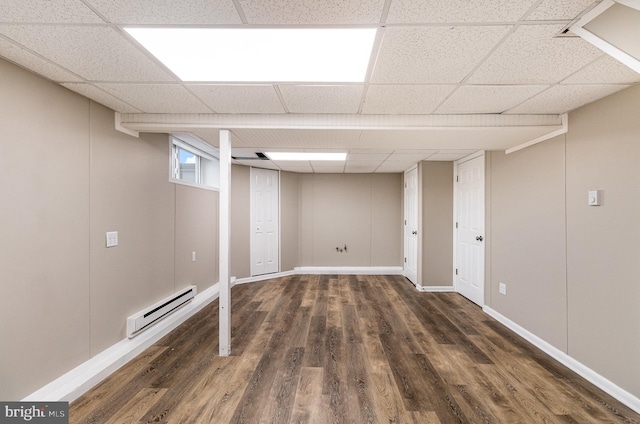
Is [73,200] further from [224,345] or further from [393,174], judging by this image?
[393,174]

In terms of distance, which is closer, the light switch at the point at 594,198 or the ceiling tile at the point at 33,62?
the ceiling tile at the point at 33,62

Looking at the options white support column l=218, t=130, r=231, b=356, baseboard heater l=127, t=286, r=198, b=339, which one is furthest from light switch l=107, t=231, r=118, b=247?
white support column l=218, t=130, r=231, b=356

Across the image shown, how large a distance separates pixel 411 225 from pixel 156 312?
436 cm

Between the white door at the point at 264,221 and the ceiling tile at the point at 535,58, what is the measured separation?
13.8ft

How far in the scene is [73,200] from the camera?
2.07 meters

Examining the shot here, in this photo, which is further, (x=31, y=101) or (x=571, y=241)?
(x=571, y=241)

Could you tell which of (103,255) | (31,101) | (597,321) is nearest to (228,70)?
(31,101)

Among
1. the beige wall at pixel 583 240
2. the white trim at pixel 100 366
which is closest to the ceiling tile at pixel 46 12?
the white trim at pixel 100 366

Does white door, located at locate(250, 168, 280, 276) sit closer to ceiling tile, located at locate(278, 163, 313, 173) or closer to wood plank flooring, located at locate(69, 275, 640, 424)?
ceiling tile, located at locate(278, 163, 313, 173)

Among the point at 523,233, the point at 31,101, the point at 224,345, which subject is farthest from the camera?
the point at 523,233

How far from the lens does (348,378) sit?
7.18ft

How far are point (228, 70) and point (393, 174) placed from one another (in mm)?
4817
